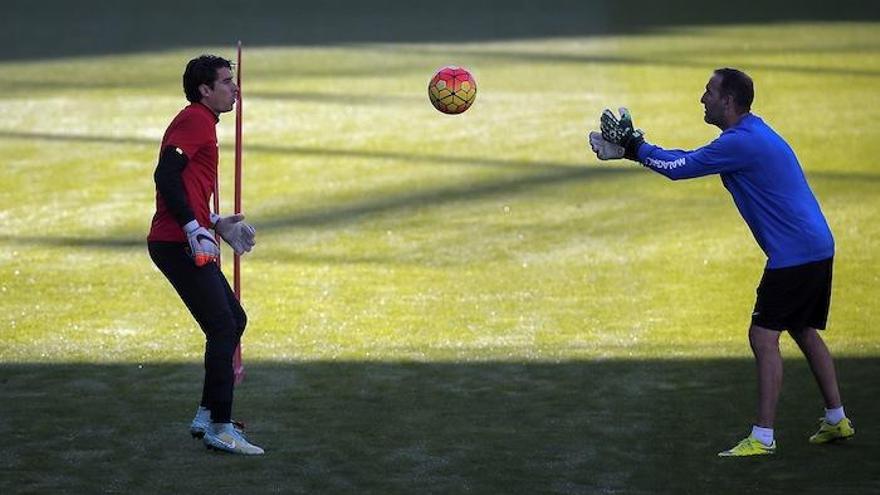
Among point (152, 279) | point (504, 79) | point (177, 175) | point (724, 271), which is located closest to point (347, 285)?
point (152, 279)

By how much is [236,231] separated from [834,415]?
10.8ft

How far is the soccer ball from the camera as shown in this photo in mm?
10422

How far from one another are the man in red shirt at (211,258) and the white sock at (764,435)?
2.57m

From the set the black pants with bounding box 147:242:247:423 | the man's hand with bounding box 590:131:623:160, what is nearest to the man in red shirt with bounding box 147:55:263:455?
the black pants with bounding box 147:242:247:423

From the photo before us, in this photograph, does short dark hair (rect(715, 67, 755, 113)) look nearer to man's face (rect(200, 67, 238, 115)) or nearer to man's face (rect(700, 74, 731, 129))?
man's face (rect(700, 74, 731, 129))

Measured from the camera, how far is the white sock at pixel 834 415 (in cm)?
845

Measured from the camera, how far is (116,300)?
12.0 metres

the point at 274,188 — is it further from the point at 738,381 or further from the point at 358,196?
the point at 738,381

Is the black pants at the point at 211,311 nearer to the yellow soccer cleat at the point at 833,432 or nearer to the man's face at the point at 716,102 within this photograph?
the man's face at the point at 716,102

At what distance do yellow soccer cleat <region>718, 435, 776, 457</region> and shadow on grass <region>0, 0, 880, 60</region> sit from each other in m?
16.6

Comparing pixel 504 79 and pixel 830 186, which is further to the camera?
pixel 504 79

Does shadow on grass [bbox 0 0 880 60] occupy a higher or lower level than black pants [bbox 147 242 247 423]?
higher

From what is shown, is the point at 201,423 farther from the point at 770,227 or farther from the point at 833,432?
the point at 833,432

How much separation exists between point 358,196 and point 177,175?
7466 mm
